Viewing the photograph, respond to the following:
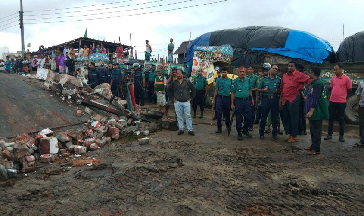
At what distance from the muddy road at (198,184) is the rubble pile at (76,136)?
0.30m

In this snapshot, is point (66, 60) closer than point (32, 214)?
No

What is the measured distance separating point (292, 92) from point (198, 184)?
3.46 meters

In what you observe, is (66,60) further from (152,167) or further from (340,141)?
(340,141)

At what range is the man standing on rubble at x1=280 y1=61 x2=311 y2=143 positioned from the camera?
5.93m

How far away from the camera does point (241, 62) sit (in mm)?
13375

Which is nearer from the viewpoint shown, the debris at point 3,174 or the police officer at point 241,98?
the debris at point 3,174

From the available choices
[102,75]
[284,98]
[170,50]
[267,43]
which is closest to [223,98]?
[284,98]

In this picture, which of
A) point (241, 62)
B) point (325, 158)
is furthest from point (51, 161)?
point (241, 62)

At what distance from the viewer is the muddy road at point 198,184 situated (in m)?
3.18

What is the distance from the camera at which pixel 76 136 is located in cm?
627

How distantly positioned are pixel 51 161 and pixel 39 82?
512cm

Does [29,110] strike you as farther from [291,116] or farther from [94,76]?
[291,116]

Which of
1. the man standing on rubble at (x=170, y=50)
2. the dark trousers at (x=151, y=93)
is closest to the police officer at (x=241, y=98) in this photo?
the dark trousers at (x=151, y=93)

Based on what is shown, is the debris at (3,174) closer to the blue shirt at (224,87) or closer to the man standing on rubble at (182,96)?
the man standing on rubble at (182,96)
